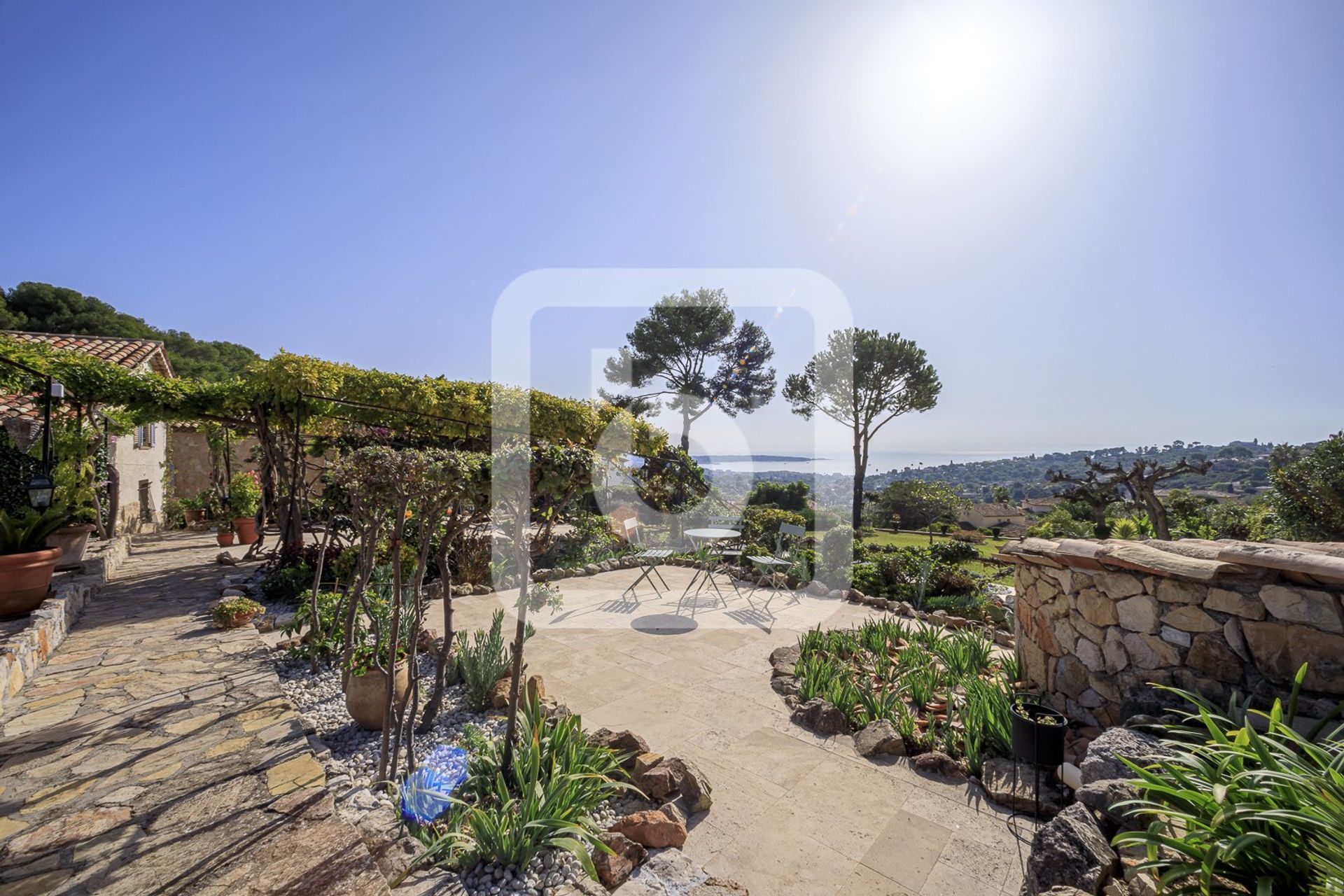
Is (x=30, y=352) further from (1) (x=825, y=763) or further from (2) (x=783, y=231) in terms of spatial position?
(2) (x=783, y=231)

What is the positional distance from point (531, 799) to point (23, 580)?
4953 millimetres

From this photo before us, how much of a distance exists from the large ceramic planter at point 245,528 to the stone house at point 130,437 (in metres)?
1.65

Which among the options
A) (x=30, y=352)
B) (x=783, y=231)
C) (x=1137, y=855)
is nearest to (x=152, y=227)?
(x=30, y=352)

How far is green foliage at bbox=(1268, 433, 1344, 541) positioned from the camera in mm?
7832

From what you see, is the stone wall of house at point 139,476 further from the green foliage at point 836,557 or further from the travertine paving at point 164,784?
the green foliage at point 836,557

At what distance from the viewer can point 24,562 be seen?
404 centimetres

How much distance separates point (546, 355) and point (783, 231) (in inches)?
185

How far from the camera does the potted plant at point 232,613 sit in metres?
4.41

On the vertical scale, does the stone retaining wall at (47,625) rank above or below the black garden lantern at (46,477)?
below

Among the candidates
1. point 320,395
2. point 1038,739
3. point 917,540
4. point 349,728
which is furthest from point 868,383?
point 349,728

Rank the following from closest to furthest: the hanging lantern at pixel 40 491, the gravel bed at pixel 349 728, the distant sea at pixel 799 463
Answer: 1. the gravel bed at pixel 349 728
2. the hanging lantern at pixel 40 491
3. the distant sea at pixel 799 463

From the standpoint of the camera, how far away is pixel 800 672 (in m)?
3.69

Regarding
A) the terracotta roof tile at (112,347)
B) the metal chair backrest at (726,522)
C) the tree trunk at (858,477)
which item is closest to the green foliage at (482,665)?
the metal chair backrest at (726,522)

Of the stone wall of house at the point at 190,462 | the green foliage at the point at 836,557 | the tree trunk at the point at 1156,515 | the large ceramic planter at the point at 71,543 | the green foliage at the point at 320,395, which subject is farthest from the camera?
the stone wall of house at the point at 190,462
